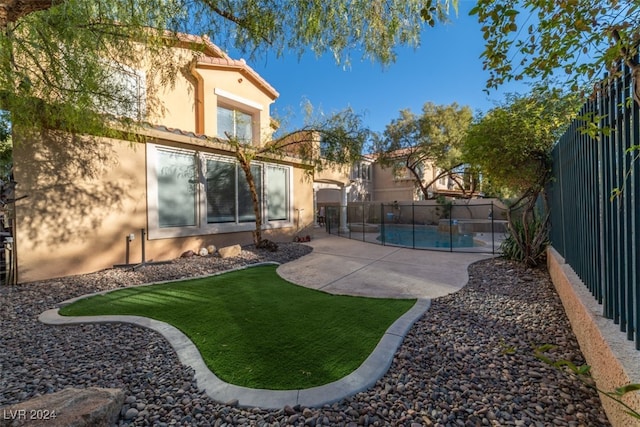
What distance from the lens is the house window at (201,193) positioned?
25.5 ft

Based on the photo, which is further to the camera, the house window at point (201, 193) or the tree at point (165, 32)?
the house window at point (201, 193)

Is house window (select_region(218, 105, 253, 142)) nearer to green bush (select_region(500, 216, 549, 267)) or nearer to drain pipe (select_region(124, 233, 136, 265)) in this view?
drain pipe (select_region(124, 233, 136, 265))

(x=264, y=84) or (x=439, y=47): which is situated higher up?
(x=264, y=84)

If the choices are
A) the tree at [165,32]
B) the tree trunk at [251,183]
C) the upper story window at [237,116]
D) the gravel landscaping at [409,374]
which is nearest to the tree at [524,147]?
the gravel landscaping at [409,374]

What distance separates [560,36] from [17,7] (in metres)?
4.08

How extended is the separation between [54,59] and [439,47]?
6354 mm

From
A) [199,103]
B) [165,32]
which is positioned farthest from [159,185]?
[165,32]

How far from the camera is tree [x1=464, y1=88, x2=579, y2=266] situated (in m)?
5.32

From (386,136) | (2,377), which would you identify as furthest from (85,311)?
(386,136)

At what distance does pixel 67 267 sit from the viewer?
6301mm

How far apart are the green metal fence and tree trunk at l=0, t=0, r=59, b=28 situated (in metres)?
4.29

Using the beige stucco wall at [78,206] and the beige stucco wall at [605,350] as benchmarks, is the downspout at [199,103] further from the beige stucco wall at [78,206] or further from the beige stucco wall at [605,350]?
the beige stucco wall at [605,350]

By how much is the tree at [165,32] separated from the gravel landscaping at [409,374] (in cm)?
380

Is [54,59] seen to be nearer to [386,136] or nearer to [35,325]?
[35,325]
